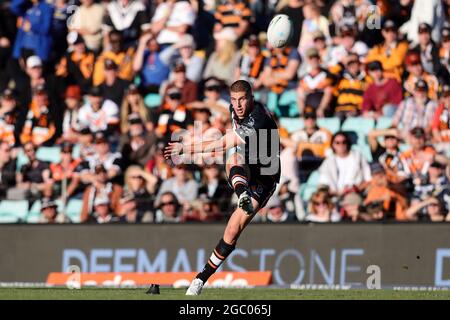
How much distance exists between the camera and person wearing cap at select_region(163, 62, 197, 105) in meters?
21.4

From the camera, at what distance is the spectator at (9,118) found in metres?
22.2

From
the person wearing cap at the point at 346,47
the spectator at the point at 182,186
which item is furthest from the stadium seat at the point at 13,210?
the person wearing cap at the point at 346,47

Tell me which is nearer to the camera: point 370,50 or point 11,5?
point 370,50

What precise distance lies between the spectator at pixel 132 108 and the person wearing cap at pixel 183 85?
49cm

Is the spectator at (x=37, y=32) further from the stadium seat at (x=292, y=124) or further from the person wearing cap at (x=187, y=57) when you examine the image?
the stadium seat at (x=292, y=124)

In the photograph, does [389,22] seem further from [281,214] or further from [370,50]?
[281,214]

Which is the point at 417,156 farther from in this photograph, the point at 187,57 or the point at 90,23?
the point at 90,23

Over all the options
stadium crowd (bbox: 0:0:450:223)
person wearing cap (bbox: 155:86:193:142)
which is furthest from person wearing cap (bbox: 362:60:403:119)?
person wearing cap (bbox: 155:86:193:142)

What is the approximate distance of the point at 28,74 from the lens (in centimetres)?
2347

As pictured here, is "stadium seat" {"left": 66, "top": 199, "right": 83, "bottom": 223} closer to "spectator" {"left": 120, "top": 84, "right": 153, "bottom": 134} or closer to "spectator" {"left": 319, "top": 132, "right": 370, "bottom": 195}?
"spectator" {"left": 120, "top": 84, "right": 153, "bottom": 134}

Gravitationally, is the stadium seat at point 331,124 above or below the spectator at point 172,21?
below

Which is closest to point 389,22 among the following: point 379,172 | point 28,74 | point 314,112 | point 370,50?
point 370,50

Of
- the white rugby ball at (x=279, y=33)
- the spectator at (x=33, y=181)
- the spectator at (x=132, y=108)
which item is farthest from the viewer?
the spectator at (x=132, y=108)
